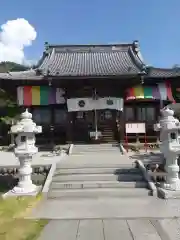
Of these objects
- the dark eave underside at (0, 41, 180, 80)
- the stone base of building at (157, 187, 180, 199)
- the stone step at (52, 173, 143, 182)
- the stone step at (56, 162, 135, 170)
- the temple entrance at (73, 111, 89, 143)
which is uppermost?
the dark eave underside at (0, 41, 180, 80)

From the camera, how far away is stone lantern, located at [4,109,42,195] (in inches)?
349

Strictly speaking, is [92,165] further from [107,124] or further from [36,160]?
[107,124]

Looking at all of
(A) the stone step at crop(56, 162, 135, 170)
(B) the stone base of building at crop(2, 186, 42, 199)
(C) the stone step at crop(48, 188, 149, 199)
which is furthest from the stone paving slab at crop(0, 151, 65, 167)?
(C) the stone step at crop(48, 188, 149, 199)

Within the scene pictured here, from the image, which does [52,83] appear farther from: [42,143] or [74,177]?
[74,177]

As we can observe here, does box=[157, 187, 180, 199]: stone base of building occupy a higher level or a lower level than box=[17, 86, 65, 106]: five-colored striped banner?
lower

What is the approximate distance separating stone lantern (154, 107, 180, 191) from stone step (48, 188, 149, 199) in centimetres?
93

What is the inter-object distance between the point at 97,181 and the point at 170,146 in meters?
3.05

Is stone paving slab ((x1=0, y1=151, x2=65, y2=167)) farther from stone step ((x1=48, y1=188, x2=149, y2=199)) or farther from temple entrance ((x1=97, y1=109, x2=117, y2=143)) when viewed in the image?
temple entrance ((x1=97, y1=109, x2=117, y2=143))

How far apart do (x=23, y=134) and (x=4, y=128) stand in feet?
48.2

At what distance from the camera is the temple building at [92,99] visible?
18.3m

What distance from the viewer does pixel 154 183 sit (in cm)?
954

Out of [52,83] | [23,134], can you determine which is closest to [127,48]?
[52,83]

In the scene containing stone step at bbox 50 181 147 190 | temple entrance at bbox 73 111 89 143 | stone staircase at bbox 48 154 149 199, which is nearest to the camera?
stone staircase at bbox 48 154 149 199

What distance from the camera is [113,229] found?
5.86m
